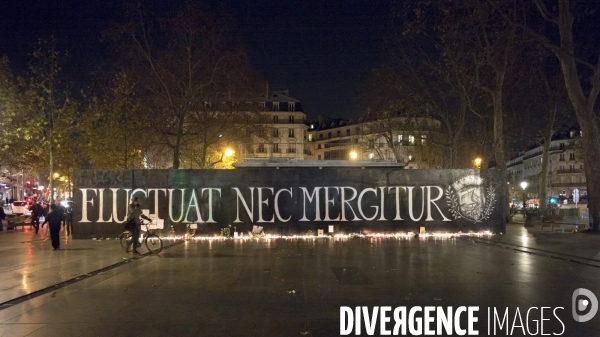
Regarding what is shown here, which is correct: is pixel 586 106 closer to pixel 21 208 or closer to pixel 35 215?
pixel 35 215

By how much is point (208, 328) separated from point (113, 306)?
97.5 inches

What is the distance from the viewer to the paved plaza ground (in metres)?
7.63

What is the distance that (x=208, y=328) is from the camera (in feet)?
24.1

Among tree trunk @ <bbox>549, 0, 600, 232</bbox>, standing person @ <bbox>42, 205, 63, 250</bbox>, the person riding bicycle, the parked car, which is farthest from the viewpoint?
the parked car

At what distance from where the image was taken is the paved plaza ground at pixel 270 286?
25.0ft

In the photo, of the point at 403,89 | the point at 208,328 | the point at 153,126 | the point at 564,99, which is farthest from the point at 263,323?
the point at 564,99

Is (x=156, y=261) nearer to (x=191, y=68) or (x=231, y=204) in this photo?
(x=231, y=204)

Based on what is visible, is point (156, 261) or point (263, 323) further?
point (156, 261)

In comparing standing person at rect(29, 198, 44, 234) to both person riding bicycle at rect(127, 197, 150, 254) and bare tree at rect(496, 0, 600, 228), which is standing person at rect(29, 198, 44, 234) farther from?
bare tree at rect(496, 0, 600, 228)

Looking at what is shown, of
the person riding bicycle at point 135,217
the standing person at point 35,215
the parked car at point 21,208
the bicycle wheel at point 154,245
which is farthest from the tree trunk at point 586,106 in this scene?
the parked car at point 21,208

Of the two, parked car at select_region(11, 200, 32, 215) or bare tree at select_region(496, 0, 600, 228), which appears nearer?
bare tree at select_region(496, 0, 600, 228)

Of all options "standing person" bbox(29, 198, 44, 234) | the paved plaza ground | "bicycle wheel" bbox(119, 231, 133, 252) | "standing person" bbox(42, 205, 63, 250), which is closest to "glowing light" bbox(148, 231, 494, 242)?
the paved plaza ground

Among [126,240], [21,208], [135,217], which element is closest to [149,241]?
[126,240]

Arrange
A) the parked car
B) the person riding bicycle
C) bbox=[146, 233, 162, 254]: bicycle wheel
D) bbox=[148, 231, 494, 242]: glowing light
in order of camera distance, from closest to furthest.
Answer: the person riding bicycle < bbox=[146, 233, 162, 254]: bicycle wheel < bbox=[148, 231, 494, 242]: glowing light < the parked car
